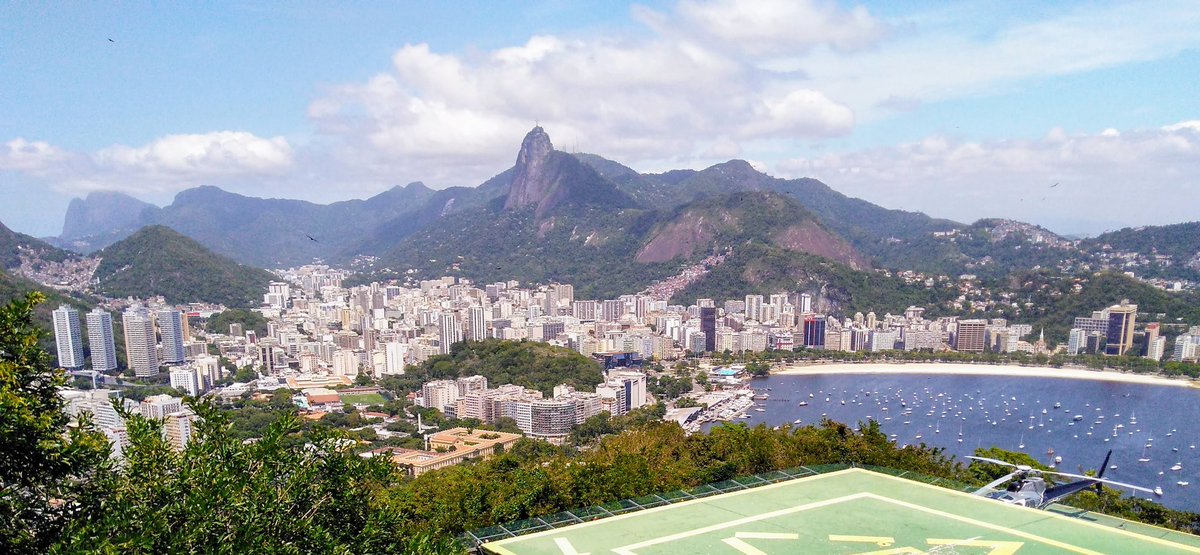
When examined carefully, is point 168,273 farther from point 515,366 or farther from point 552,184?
point 552,184

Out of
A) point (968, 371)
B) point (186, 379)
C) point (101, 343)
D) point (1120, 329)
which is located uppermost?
point (101, 343)

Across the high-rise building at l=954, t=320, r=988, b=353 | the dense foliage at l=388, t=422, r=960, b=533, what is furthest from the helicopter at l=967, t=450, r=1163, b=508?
the high-rise building at l=954, t=320, r=988, b=353

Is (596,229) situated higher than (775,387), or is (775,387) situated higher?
(596,229)

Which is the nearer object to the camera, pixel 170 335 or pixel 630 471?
pixel 630 471

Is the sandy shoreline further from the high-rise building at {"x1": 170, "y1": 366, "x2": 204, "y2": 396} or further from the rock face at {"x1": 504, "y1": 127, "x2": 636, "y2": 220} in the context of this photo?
the rock face at {"x1": 504, "y1": 127, "x2": 636, "y2": 220}

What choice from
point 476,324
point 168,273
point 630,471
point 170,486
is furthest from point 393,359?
point 170,486

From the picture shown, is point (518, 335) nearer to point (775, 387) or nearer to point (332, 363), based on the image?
point (332, 363)

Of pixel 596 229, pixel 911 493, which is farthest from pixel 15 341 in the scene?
pixel 596 229
